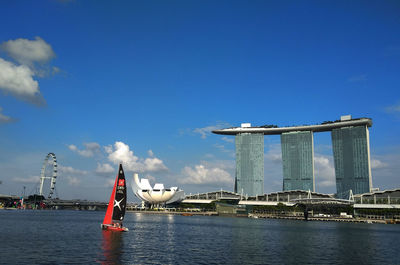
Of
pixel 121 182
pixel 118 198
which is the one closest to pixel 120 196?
pixel 118 198

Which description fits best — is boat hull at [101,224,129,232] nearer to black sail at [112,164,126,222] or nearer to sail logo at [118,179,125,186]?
black sail at [112,164,126,222]

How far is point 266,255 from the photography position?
171 ft

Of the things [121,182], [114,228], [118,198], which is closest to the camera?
[118,198]

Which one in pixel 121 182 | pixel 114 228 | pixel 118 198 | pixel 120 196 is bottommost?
pixel 114 228

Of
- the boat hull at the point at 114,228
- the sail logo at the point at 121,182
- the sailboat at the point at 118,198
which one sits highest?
the sail logo at the point at 121,182

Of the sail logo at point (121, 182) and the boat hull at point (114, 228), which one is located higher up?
the sail logo at point (121, 182)

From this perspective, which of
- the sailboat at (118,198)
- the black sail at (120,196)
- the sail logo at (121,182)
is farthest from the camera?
the sail logo at (121,182)

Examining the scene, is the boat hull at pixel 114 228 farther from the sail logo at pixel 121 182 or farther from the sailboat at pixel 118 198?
the sail logo at pixel 121 182

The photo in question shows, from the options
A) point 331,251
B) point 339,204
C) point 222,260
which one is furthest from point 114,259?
point 339,204

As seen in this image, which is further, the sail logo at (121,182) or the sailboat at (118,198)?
the sail logo at (121,182)

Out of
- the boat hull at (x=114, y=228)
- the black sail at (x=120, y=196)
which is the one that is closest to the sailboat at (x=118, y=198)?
the black sail at (x=120, y=196)

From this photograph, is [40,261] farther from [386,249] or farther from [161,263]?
[386,249]

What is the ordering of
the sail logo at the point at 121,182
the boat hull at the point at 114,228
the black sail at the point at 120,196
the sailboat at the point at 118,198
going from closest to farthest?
the black sail at the point at 120,196, the sailboat at the point at 118,198, the sail logo at the point at 121,182, the boat hull at the point at 114,228

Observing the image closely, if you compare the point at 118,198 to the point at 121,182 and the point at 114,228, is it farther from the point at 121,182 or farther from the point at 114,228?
the point at 114,228
